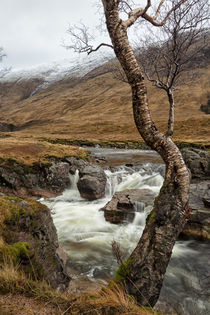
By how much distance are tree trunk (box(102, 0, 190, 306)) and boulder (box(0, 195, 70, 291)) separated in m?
2.02

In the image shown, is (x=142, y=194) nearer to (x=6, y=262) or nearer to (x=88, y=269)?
(x=88, y=269)

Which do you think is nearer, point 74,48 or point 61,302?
point 61,302

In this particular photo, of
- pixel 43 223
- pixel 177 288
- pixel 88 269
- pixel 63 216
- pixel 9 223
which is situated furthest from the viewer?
pixel 63 216

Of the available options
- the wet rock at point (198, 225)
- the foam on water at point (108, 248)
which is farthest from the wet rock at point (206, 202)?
the foam on water at point (108, 248)

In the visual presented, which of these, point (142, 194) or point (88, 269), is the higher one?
point (142, 194)

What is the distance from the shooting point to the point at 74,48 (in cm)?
802

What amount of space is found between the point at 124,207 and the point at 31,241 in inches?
333

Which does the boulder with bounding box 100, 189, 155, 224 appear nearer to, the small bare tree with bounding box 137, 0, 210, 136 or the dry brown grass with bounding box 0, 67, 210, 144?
the small bare tree with bounding box 137, 0, 210, 136

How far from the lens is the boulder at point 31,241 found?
4.62 meters

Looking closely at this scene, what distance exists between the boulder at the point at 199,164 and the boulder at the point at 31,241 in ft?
50.0

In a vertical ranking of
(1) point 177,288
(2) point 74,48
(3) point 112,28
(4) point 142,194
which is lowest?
(1) point 177,288

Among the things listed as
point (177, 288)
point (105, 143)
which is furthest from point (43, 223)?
point (105, 143)

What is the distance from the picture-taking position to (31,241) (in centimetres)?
551

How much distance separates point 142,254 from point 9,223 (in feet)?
12.0
